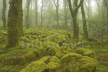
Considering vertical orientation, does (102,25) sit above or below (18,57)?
above

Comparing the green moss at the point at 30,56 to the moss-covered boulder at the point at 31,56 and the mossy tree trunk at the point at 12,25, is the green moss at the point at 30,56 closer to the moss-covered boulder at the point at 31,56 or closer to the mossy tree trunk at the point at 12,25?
the moss-covered boulder at the point at 31,56

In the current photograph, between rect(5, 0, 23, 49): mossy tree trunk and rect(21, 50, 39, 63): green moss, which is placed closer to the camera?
rect(21, 50, 39, 63): green moss

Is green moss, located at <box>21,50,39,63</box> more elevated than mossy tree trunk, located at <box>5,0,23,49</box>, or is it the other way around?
mossy tree trunk, located at <box>5,0,23,49</box>

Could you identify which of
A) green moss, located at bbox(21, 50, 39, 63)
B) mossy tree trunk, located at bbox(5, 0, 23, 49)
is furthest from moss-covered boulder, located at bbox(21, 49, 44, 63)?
mossy tree trunk, located at bbox(5, 0, 23, 49)

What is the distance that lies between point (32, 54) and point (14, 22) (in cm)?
318

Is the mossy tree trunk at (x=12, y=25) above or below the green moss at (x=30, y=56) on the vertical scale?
above

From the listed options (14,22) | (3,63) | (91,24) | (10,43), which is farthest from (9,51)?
(91,24)

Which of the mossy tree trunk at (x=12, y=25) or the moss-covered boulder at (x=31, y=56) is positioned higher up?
the mossy tree trunk at (x=12, y=25)

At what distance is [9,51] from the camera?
723 cm

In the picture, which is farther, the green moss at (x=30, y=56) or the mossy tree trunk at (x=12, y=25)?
the mossy tree trunk at (x=12, y=25)

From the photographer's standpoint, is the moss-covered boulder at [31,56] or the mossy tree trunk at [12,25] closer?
the moss-covered boulder at [31,56]

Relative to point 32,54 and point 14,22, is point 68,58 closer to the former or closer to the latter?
point 32,54

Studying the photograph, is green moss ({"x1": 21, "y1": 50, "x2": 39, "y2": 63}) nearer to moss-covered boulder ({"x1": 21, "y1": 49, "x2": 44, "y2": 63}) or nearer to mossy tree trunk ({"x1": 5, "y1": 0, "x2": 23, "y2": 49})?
moss-covered boulder ({"x1": 21, "y1": 49, "x2": 44, "y2": 63})

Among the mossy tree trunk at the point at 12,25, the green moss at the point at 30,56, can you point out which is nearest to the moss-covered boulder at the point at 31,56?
the green moss at the point at 30,56
